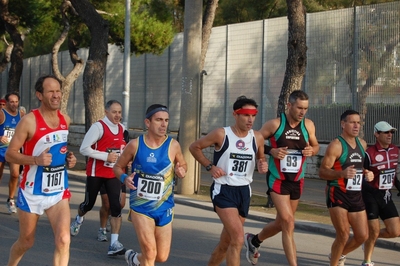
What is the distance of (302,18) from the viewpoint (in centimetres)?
1459

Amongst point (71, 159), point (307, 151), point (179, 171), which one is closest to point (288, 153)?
Answer: point (307, 151)

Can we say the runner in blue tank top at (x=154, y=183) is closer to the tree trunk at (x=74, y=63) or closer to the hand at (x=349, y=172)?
the hand at (x=349, y=172)

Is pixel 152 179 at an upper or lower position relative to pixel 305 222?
upper

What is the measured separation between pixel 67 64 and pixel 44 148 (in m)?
29.1

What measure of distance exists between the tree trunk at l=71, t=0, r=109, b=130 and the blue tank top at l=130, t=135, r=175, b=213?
14149mm

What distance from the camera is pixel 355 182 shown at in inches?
328

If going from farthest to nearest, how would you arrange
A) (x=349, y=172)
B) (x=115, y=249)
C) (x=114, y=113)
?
(x=114, y=113) < (x=115, y=249) < (x=349, y=172)

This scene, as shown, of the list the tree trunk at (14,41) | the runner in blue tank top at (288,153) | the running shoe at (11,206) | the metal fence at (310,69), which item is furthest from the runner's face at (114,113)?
the tree trunk at (14,41)

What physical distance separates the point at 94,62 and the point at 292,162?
43.5 feet

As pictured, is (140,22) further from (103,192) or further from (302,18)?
(103,192)

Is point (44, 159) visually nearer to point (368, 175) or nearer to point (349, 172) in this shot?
point (349, 172)

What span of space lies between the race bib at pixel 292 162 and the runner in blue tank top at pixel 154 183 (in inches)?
70.1

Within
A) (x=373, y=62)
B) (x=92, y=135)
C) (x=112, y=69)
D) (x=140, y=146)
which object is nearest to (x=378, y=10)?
(x=373, y=62)

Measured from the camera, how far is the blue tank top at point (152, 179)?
695 centimetres
